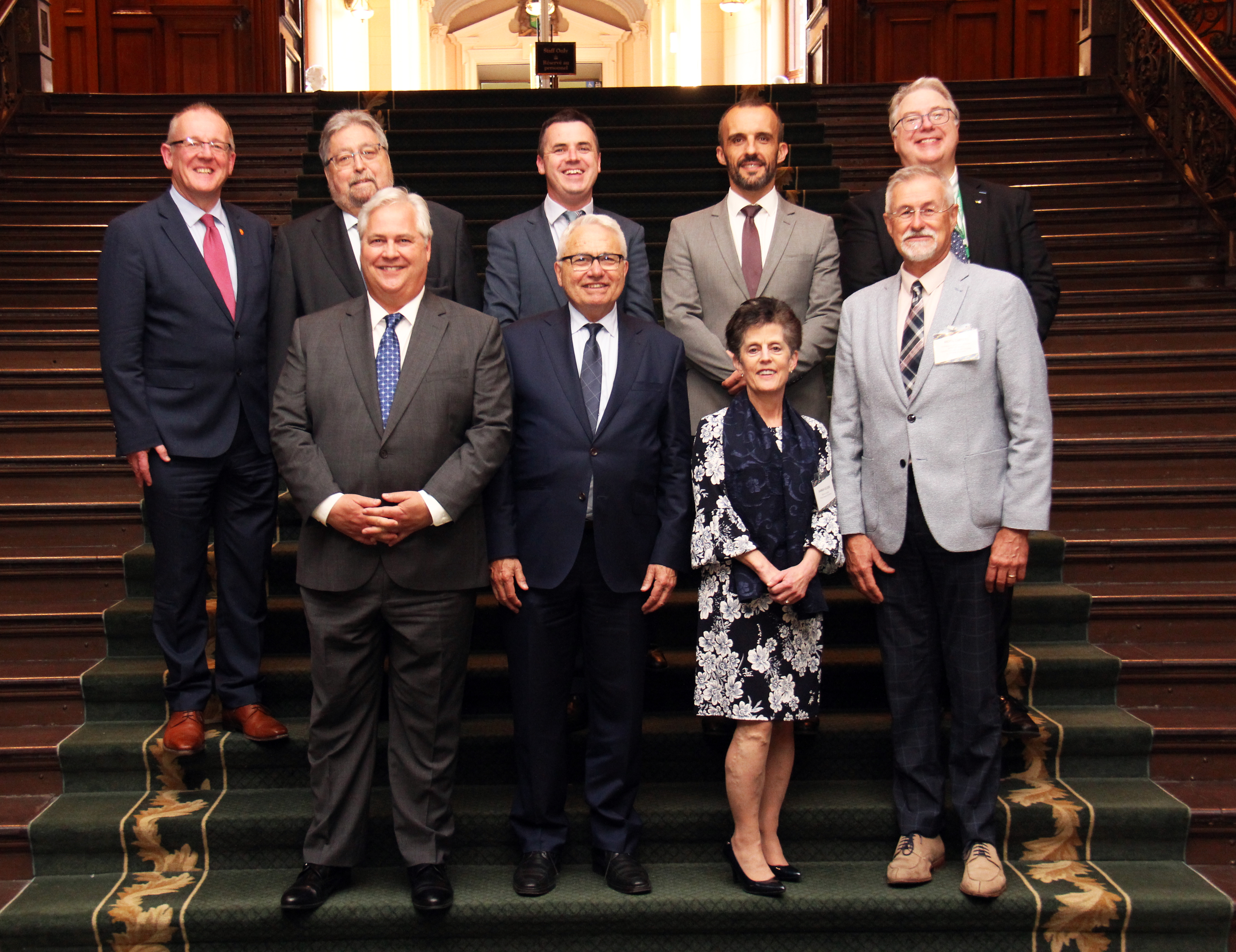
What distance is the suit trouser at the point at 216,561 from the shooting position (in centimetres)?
312

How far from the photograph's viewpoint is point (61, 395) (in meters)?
4.62

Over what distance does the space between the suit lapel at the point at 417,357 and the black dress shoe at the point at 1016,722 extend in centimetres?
182

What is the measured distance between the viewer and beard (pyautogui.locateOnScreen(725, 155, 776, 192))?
322 cm

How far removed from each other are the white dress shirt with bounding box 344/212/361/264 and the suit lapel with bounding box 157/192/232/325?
0.37 m

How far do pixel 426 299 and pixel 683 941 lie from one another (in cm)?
168

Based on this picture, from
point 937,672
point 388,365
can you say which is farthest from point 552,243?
point 937,672

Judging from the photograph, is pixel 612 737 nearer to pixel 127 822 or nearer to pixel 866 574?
pixel 866 574

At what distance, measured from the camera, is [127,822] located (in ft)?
10.2

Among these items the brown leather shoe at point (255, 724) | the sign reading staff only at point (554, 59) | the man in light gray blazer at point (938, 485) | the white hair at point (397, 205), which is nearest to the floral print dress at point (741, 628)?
the man in light gray blazer at point (938, 485)

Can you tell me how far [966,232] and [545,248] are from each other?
3.71ft

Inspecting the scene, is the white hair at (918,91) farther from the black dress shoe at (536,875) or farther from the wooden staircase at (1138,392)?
the black dress shoe at (536,875)

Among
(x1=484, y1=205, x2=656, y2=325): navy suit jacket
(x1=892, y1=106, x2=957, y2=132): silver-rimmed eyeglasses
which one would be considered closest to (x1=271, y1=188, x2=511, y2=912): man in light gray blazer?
(x1=484, y1=205, x2=656, y2=325): navy suit jacket

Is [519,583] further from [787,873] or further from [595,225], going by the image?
[787,873]

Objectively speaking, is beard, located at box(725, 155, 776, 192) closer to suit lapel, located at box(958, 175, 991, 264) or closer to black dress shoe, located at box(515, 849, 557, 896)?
suit lapel, located at box(958, 175, 991, 264)
